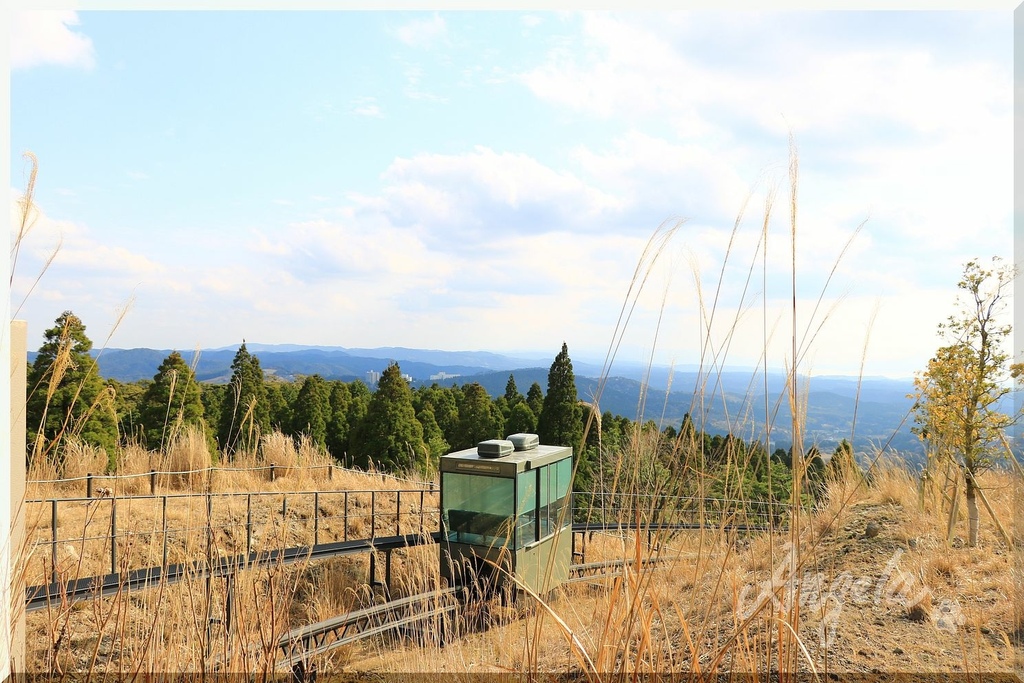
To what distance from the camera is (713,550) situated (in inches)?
40.6

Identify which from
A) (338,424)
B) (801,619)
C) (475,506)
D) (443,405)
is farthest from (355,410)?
(801,619)

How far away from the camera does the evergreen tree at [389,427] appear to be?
8938 millimetres

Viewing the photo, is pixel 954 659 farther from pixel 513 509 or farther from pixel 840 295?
pixel 513 509

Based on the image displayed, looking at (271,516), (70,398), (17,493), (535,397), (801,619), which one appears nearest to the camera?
(17,493)

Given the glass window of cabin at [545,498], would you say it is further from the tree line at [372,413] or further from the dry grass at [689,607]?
the tree line at [372,413]

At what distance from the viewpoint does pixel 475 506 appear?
2.97 m

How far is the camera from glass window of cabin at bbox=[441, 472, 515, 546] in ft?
9.48

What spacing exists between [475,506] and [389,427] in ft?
20.6

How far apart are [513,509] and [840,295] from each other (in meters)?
2.00

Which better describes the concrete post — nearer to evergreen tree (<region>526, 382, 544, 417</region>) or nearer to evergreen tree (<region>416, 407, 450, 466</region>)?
evergreen tree (<region>526, 382, 544, 417</region>)

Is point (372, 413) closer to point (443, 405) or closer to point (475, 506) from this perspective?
point (443, 405)

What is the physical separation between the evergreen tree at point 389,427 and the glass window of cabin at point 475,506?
5.90 m

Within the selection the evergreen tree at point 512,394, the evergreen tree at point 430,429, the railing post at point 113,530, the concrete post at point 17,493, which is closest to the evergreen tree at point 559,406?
the evergreen tree at point 512,394

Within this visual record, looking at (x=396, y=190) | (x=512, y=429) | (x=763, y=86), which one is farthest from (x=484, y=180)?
(x=512, y=429)
